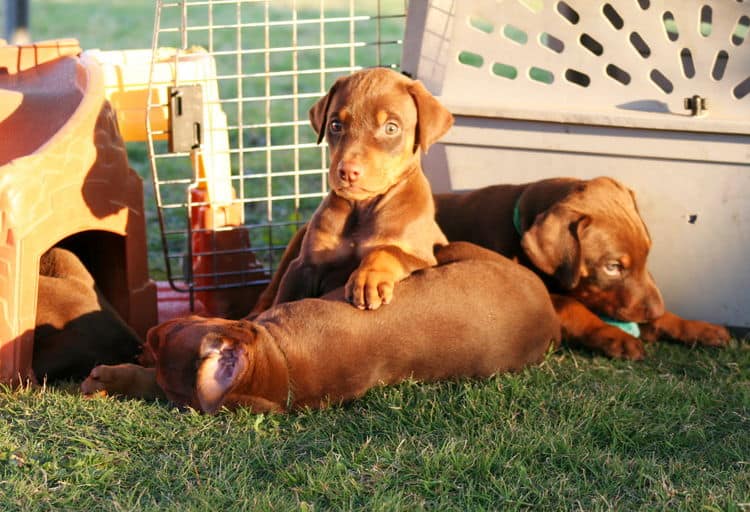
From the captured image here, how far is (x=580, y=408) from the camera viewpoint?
3139 millimetres

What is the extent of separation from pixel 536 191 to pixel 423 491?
155 centimetres

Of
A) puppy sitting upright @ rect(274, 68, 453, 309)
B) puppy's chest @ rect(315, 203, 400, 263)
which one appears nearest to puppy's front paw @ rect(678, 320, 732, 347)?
puppy sitting upright @ rect(274, 68, 453, 309)

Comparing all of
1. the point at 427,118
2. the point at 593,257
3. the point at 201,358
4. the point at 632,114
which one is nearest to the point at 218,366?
the point at 201,358

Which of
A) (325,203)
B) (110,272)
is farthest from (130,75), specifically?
(325,203)

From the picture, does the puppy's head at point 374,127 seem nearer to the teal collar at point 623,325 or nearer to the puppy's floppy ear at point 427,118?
the puppy's floppy ear at point 427,118

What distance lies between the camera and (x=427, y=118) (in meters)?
3.45

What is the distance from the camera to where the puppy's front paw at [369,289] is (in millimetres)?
3129

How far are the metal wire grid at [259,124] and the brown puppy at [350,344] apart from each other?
0.99 metres

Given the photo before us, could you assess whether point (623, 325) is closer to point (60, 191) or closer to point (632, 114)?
point (632, 114)

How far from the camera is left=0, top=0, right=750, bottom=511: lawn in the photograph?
261 cm

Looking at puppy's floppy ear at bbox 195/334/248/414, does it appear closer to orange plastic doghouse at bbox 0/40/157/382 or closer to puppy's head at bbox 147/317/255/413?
puppy's head at bbox 147/317/255/413

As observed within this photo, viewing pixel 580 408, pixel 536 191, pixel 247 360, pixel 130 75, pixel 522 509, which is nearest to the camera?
pixel 522 509

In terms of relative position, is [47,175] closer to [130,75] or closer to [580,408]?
[130,75]

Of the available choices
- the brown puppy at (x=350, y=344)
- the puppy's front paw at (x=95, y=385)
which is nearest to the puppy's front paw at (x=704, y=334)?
the brown puppy at (x=350, y=344)
